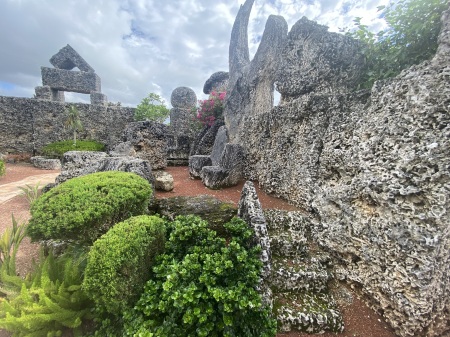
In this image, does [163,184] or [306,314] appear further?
[163,184]

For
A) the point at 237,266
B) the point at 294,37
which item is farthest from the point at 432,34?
the point at 237,266

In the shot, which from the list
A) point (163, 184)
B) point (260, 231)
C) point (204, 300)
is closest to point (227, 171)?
point (163, 184)

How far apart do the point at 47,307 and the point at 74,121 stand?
1554cm

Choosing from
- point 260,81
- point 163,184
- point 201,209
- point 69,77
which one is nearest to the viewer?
point 201,209

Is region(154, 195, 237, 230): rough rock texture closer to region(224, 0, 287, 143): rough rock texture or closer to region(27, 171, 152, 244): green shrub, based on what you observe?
region(27, 171, 152, 244): green shrub

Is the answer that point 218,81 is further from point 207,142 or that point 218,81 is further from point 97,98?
point 97,98

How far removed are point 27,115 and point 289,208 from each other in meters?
18.6

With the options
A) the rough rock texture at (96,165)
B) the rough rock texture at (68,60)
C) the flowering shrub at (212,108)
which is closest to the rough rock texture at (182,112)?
the flowering shrub at (212,108)

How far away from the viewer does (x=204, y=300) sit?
2184 millimetres

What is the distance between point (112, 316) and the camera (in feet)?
8.36

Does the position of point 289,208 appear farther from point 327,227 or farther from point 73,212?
point 73,212

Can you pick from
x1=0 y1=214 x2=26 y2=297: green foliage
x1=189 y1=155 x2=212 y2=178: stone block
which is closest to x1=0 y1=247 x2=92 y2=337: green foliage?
x1=0 y1=214 x2=26 y2=297: green foliage

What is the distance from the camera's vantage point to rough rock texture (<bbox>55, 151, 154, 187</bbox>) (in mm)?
4852

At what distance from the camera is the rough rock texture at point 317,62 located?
13.8 feet
